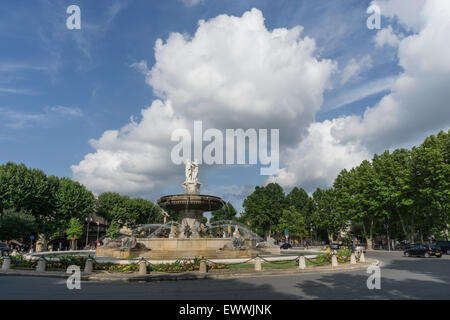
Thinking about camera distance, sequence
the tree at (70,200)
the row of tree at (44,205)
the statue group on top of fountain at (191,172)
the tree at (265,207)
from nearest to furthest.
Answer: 1. the statue group on top of fountain at (191,172)
2. the row of tree at (44,205)
3. the tree at (70,200)
4. the tree at (265,207)

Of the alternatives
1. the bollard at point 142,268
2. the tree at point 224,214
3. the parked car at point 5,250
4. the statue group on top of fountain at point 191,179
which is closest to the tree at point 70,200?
the parked car at point 5,250

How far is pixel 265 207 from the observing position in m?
78.0

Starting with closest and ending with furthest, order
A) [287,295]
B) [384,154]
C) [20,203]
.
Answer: [287,295]
[20,203]
[384,154]

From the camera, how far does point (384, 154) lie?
52.4 m

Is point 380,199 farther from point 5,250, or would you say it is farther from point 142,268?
point 5,250

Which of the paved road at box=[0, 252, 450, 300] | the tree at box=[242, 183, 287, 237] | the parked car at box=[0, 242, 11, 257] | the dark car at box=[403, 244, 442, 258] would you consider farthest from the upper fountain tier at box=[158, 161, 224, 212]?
the tree at box=[242, 183, 287, 237]

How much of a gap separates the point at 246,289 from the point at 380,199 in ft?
142

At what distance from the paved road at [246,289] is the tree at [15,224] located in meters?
32.6

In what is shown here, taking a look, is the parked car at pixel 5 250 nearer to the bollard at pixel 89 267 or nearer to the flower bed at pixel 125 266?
the flower bed at pixel 125 266

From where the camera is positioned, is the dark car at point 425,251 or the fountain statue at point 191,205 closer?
the fountain statue at point 191,205

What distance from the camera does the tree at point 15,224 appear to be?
4112cm
